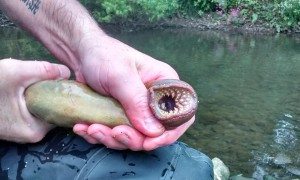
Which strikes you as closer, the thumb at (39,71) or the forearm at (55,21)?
the thumb at (39,71)

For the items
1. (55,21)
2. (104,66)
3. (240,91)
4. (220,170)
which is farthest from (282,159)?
(104,66)

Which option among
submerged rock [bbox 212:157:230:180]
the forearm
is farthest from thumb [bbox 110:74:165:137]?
submerged rock [bbox 212:157:230:180]

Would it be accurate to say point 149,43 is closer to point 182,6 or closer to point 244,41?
point 244,41

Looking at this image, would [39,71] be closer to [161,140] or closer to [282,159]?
[161,140]

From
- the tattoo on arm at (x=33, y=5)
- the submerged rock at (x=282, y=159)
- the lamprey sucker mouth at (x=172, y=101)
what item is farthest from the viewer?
the submerged rock at (x=282, y=159)

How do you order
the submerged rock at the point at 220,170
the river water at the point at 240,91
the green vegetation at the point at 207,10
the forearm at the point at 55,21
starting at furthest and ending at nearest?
the green vegetation at the point at 207,10 → the river water at the point at 240,91 → the submerged rock at the point at 220,170 → the forearm at the point at 55,21

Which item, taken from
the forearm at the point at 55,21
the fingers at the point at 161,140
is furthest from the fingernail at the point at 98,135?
the forearm at the point at 55,21

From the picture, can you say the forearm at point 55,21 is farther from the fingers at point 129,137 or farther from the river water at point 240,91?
the river water at point 240,91
